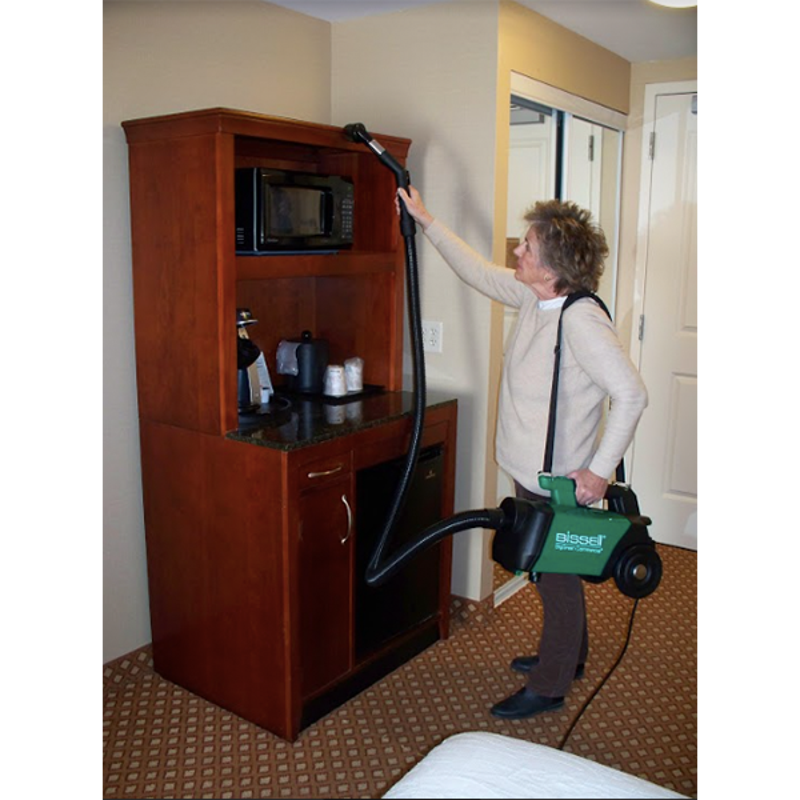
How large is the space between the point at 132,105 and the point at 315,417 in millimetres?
908

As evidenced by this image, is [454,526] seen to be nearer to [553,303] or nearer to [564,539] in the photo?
[564,539]

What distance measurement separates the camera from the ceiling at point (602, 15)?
2.42 metres

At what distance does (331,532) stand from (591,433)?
2.27 ft

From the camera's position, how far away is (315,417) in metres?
2.12

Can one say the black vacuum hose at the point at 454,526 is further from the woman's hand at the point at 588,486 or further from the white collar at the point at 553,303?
the white collar at the point at 553,303

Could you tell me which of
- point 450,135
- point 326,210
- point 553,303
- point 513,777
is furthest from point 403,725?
point 450,135

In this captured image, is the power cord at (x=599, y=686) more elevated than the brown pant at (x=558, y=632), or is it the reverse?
the brown pant at (x=558, y=632)

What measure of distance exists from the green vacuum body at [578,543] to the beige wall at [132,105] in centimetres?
104

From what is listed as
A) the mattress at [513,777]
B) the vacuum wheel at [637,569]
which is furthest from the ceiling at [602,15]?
the mattress at [513,777]

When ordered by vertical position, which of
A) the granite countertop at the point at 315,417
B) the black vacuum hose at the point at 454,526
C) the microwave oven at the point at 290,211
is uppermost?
the microwave oven at the point at 290,211
